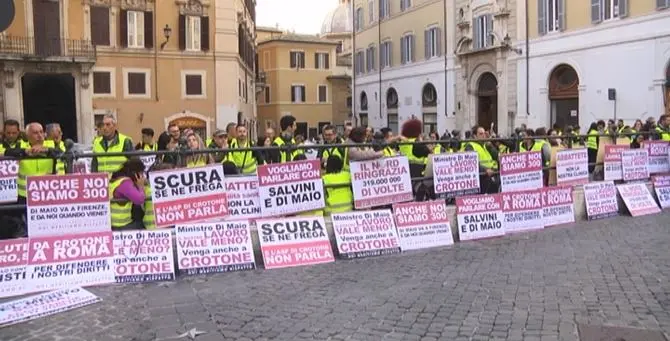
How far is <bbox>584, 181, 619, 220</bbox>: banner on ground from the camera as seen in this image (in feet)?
34.5

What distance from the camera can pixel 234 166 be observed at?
8250mm

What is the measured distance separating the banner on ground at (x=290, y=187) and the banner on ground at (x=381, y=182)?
1.76 ft

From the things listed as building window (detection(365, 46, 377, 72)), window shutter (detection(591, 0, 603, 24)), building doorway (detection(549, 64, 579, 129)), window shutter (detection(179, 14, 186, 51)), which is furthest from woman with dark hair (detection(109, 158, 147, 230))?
building window (detection(365, 46, 377, 72))

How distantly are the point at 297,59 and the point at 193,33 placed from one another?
28.8 meters

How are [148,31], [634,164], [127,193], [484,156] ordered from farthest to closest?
[148,31]
[634,164]
[484,156]
[127,193]

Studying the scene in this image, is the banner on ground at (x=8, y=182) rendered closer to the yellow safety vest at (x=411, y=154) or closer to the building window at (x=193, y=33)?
the yellow safety vest at (x=411, y=154)

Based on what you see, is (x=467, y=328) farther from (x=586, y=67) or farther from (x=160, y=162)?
(x=586, y=67)

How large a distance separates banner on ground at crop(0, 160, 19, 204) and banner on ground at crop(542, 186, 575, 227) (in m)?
7.38

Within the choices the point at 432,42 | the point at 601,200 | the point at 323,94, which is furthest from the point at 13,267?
the point at 323,94

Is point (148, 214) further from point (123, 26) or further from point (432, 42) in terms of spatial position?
point (432, 42)

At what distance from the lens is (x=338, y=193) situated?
27.1ft

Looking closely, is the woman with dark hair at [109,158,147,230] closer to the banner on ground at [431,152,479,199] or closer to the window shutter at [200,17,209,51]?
the banner on ground at [431,152,479,199]

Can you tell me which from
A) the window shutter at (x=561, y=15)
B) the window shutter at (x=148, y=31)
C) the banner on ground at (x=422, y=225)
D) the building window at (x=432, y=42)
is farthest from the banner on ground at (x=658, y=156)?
the building window at (x=432, y=42)

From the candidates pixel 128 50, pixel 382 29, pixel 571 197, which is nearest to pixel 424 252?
pixel 571 197
